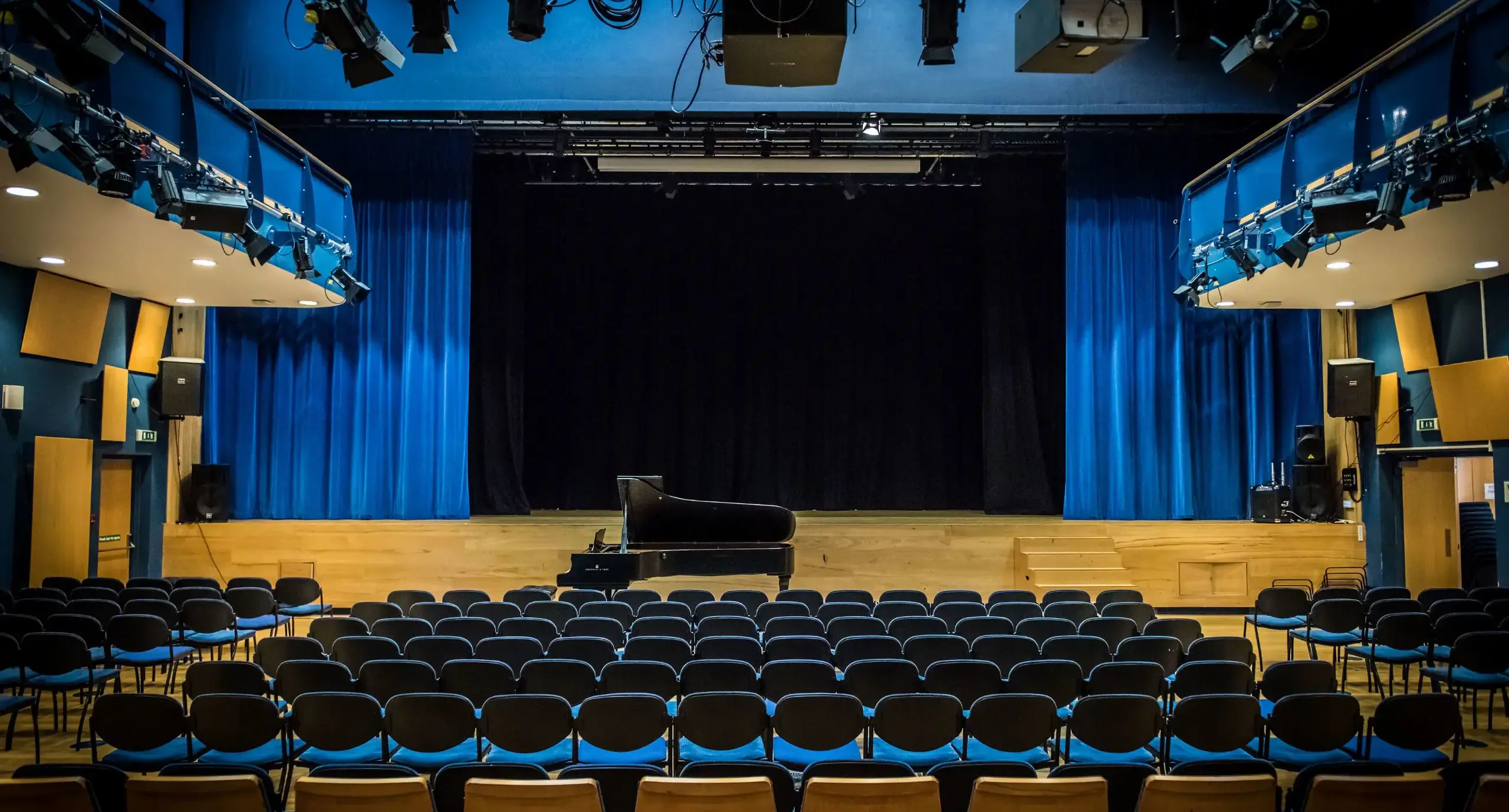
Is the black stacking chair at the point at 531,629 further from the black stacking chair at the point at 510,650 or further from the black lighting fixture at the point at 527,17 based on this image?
the black lighting fixture at the point at 527,17

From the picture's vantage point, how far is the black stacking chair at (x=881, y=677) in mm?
4703

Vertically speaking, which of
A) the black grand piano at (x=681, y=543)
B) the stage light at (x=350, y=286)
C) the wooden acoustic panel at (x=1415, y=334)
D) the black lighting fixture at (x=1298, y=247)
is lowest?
the black grand piano at (x=681, y=543)

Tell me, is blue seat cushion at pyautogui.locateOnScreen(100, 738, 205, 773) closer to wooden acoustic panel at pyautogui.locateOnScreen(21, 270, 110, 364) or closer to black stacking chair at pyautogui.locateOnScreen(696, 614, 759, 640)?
black stacking chair at pyautogui.locateOnScreen(696, 614, 759, 640)

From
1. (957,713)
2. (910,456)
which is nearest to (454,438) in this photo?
(910,456)

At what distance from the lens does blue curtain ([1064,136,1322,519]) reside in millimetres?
12180

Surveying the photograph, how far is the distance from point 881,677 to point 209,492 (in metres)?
9.41

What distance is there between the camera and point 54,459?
9.38m

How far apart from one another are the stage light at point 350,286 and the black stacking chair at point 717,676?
719 cm

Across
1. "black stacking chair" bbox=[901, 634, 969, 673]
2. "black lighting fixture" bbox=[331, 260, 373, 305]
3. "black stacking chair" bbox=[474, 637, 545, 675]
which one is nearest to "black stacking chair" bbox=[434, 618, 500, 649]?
"black stacking chair" bbox=[474, 637, 545, 675]

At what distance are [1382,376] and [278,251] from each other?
11616 millimetres

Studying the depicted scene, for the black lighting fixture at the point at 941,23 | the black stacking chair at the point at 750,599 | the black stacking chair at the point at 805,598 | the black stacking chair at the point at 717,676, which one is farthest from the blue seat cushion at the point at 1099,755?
the black lighting fixture at the point at 941,23

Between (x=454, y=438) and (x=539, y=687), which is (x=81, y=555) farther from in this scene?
(x=539, y=687)

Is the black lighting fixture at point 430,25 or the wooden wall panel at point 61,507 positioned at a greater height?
the black lighting fixture at point 430,25

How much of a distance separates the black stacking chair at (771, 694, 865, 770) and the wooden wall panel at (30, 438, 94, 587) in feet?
27.8
